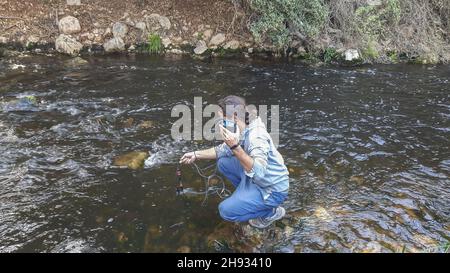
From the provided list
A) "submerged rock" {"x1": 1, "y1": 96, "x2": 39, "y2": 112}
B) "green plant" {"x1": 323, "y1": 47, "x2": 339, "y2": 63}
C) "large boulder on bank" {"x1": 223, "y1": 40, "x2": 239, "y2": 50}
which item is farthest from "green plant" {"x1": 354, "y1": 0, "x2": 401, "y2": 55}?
"submerged rock" {"x1": 1, "y1": 96, "x2": 39, "y2": 112}

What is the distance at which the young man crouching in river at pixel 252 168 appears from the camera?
4.50 meters

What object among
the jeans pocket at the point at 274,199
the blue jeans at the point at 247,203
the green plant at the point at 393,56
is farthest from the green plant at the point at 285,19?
the jeans pocket at the point at 274,199

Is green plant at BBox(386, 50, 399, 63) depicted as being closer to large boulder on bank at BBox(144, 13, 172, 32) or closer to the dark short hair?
large boulder on bank at BBox(144, 13, 172, 32)

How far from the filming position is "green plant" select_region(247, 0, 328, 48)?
39.9ft

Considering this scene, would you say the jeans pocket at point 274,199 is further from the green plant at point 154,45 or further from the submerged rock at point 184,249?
the green plant at point 154,45

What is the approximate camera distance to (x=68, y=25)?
12453 millimetres

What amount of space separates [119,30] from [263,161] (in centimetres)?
938

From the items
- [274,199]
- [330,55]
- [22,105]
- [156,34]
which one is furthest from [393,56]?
[22,105]

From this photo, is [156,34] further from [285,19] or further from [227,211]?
[227,211]

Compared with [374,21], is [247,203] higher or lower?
lower

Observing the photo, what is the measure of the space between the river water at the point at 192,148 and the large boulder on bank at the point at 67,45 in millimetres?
388

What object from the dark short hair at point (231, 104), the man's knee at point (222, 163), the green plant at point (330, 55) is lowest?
the man's knee at point (222, 163)

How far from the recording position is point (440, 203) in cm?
599

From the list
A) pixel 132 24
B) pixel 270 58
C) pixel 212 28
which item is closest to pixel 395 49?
pixel 270 58
